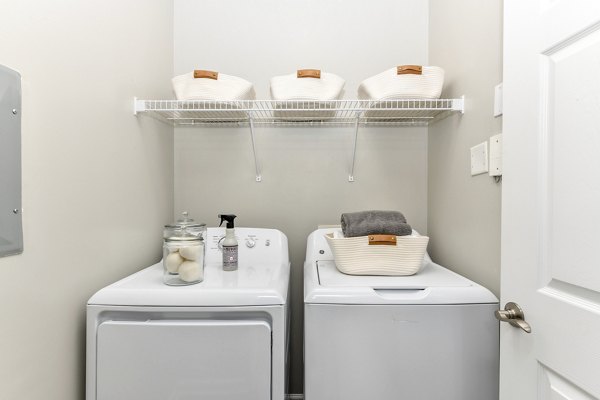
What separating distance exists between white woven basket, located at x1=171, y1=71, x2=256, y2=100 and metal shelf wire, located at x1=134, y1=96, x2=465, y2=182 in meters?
0.03

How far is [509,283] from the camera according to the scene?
101cm

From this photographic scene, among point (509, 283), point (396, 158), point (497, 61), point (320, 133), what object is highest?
point (497, 61)

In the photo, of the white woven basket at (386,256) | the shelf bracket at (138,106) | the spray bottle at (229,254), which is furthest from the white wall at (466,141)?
the shelf bracket at (138,106)

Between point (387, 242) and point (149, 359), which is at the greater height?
point (387, 242)

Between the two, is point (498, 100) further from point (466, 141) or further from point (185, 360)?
point (185, 360)

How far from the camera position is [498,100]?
1.23 m

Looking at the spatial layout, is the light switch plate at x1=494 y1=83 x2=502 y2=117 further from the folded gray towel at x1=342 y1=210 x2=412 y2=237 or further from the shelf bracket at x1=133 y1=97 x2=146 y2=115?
the shelf bracket at x1=133 y1=97 x2=146 y2=115

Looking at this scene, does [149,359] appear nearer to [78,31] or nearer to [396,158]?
[78,31]

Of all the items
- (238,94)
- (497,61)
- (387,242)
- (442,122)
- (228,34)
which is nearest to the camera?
(497,61)

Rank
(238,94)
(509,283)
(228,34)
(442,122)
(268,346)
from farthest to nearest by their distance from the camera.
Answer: (228,34) < (442,122) < (238,94) < (268,346) < (509,283)

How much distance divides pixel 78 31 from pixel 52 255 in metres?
0.75

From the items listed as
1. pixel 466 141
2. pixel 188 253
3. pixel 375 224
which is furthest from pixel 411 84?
pixel 188 253

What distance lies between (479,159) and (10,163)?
1.53 meters

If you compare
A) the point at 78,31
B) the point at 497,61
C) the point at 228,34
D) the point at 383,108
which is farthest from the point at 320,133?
the point at 78,31
